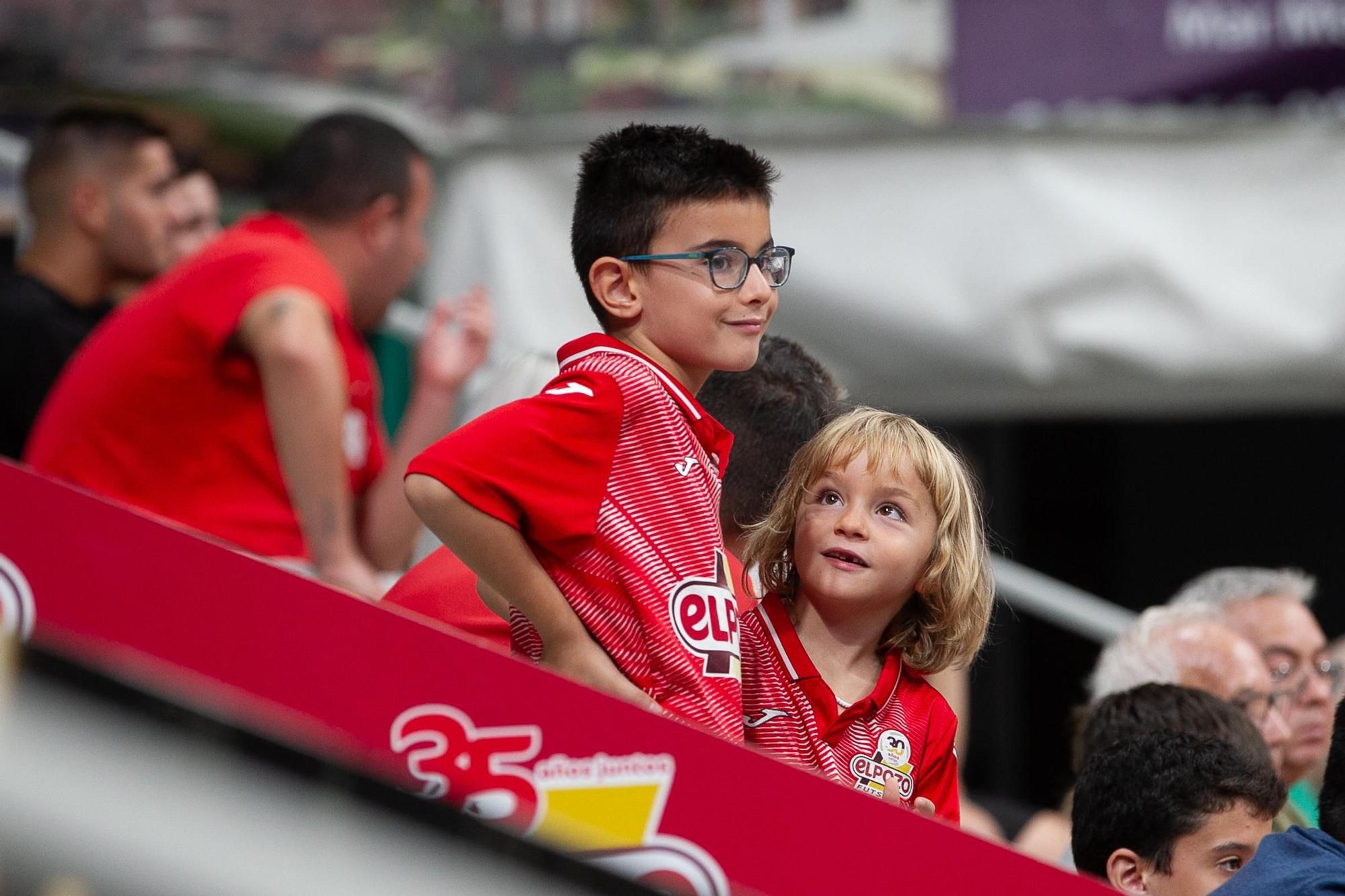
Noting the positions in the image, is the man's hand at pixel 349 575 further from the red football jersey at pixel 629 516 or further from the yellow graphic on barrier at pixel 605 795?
the yellow graphic on barrier at pixel 605 795

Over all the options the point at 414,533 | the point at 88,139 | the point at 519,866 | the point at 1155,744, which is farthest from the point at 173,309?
the point at 519,866

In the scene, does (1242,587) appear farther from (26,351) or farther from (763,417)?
(26,351)

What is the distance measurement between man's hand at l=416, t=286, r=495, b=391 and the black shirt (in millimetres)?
724

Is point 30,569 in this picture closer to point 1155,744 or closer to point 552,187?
point 1155,744

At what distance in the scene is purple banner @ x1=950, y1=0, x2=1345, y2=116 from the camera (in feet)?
14.0

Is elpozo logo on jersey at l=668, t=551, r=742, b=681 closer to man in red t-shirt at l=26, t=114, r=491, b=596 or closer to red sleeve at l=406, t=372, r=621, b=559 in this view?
red sleeve at l=406, t=372, r=621, b=559

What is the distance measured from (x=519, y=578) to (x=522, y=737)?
0.87ft

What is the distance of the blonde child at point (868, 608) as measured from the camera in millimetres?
2146

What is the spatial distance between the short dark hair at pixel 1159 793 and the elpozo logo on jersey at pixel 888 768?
0.39 m

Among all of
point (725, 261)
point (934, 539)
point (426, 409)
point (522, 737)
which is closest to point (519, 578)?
point (522, 737)

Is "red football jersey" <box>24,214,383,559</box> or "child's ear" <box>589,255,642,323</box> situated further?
"red football jersey" <box>24,214,383,559</box>

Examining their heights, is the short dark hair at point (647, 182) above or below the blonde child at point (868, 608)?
above

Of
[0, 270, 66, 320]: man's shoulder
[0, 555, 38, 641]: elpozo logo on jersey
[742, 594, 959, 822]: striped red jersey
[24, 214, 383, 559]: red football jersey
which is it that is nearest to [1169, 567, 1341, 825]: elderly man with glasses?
[742, 594, 959, 822]: striped red jersey

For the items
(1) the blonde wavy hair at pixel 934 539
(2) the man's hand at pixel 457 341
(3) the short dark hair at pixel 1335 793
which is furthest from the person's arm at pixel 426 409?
(3) the short dark hair at pixel 1335 793
